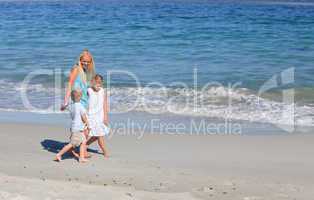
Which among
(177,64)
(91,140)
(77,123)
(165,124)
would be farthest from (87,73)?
(177,64)

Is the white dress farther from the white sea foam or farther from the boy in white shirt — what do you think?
the white sea foam

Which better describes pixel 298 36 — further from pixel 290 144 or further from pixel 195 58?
pixel 290 144

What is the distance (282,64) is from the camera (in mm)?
18031

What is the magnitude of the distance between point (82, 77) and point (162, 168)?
164 centimetres

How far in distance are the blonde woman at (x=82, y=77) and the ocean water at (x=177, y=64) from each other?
3.66 meters

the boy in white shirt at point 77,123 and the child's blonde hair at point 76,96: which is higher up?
the child's blonde hair at point 76,96

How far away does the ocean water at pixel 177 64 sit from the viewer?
12.5m

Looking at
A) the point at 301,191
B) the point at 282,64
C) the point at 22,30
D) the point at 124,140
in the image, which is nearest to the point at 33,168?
the point at 124,140

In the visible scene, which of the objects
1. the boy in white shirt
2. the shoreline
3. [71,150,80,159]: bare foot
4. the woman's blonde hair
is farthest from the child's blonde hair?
the shoreline

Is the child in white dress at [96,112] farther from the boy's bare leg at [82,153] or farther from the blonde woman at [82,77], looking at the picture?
the boy's bare leg at [82,153]

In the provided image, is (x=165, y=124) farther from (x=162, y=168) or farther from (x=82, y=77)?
(x=162, y=168)

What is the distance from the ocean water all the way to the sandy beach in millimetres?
2101

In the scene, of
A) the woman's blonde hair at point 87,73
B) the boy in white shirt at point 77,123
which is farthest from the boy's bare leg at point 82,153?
the woman's blonde hair at point 87,73

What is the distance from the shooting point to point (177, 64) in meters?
17.9
